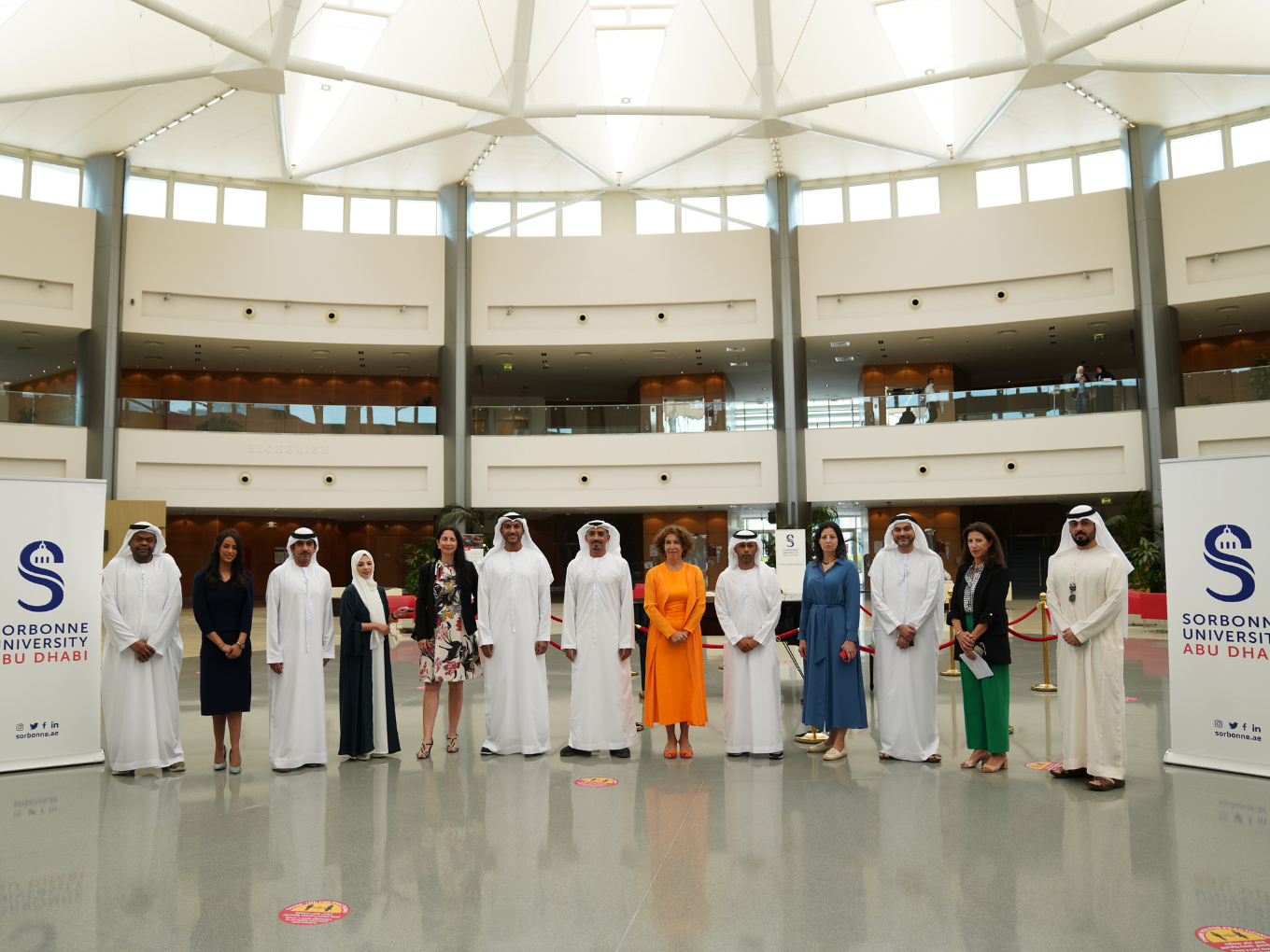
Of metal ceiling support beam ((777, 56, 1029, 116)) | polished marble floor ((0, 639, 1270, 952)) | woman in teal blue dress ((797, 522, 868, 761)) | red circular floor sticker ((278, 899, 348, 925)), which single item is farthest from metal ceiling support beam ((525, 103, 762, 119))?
red circular floor sticker ((278, 899, 348, 925))

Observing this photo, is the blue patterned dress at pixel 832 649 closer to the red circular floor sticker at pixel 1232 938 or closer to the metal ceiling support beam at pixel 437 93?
the red circular floor sticker at pixel 1232 938

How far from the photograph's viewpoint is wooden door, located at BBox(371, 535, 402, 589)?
2986 cm

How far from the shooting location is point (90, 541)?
7.64 m

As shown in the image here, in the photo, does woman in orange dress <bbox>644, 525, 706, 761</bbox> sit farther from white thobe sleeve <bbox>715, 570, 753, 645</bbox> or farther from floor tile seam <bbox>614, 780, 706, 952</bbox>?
floor tile seam <bbox>614, 780, 706, 952</bbox>

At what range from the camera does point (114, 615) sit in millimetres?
6863

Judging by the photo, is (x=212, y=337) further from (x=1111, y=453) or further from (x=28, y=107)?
(x=1111, y=453)

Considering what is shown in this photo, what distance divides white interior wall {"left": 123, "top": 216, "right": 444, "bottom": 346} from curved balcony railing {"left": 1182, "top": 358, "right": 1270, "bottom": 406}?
62.0 feet

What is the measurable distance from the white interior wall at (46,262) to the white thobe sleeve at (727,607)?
68.8 ft

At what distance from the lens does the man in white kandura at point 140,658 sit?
6.85 m

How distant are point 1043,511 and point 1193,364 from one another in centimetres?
598

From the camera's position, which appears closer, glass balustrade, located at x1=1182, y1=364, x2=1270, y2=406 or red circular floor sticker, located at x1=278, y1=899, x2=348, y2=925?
red circular floor sticker, located at x1=278, y1=899, x2=348, y2=925

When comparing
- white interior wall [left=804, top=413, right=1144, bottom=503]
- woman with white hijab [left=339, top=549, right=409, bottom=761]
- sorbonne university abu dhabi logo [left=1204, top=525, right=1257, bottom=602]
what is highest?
white interior wall [left=804, top=413, right=1144, bottom=503]

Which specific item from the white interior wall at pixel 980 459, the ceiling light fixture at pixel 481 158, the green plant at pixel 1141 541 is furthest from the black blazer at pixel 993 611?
the ceiling light fixture at pixel 481 158

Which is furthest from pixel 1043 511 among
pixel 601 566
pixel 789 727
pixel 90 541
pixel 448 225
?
pixel 90 541
